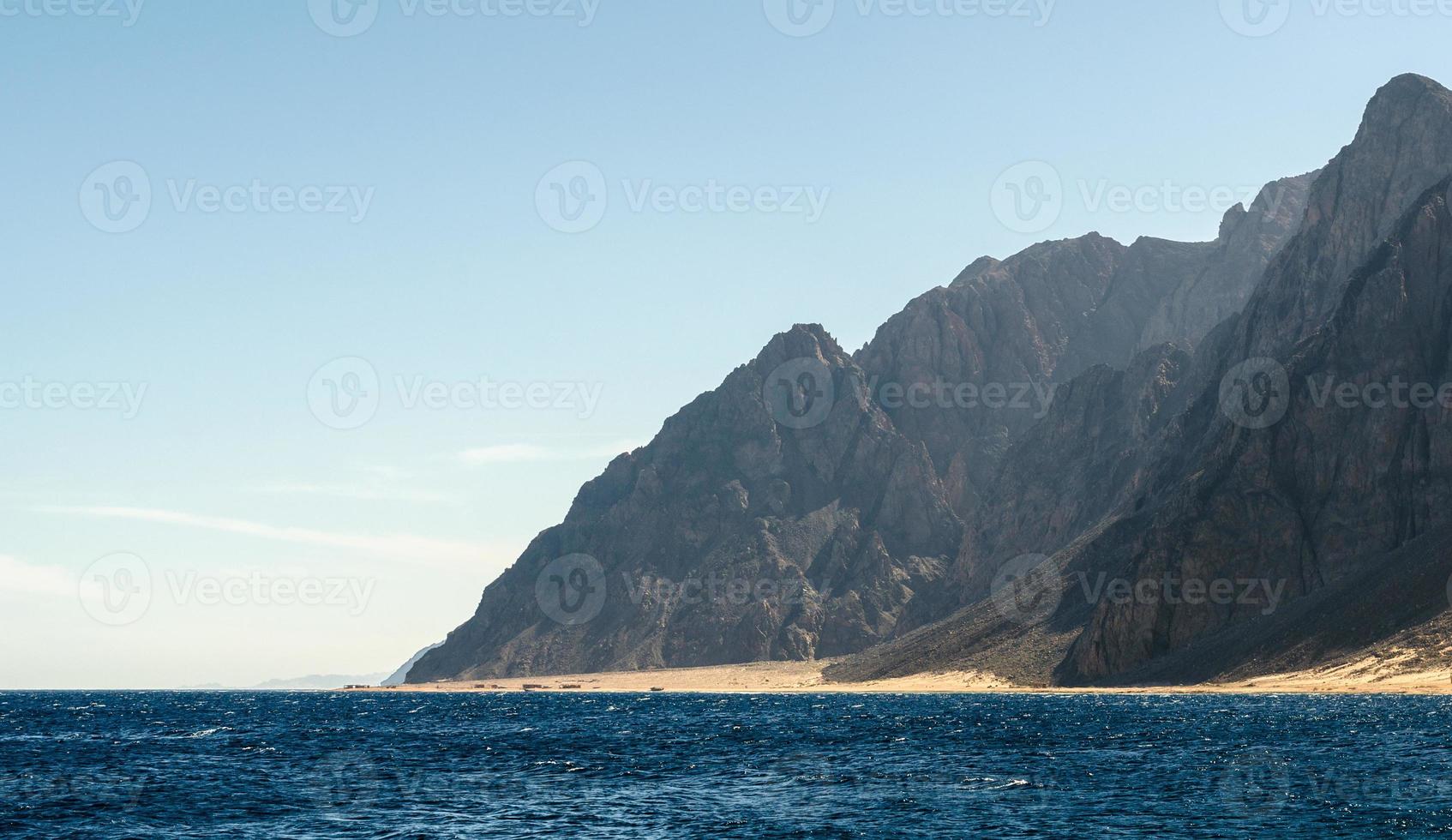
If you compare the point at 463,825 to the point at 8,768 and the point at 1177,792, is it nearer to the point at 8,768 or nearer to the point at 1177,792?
the point at 1177,792

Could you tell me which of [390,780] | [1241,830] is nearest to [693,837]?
[1241,830]

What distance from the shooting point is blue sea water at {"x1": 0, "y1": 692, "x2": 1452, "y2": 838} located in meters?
62.1

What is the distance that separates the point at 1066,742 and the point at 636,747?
35858 mm

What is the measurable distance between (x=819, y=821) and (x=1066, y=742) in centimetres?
4545

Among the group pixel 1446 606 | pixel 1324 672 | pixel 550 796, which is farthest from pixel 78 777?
pixel 1446 606

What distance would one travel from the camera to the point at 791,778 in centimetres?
8281

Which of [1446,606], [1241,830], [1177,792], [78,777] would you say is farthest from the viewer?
[1446,606]

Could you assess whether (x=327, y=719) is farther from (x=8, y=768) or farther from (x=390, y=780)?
(x=390, y=780)

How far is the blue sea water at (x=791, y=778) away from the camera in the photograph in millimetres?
62125

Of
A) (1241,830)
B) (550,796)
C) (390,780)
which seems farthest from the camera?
(390,780)

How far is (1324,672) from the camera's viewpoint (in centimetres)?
16462

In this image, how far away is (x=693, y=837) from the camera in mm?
59375

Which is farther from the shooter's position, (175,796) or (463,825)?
(175,796)

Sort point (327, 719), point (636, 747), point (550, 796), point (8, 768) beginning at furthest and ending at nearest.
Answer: point (327, 719) → point (636, 747) → point (8, 768) → point (550, 796)
